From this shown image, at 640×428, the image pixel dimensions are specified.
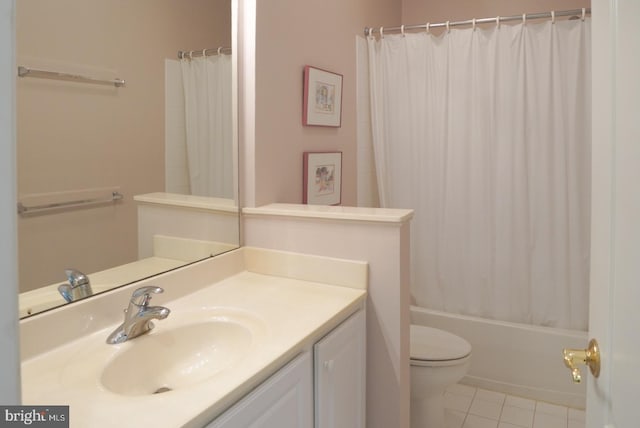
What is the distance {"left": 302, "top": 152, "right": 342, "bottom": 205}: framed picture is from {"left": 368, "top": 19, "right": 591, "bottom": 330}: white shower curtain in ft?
1.34

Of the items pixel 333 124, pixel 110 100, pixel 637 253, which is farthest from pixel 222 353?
pixel 333 124

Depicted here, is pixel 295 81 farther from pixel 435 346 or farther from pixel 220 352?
pixel 435 346

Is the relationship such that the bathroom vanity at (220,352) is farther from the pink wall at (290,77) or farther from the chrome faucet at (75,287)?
the pink wall at (290,77)

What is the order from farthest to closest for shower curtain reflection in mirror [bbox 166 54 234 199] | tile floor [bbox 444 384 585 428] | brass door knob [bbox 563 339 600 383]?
tile floor [bbox 444 384 585 428], shower curtain reflection in mirror [bbox 166 54 234 199], brass door knob [bbox 563 339 600 383]

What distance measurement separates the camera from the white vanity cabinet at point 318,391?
1.03 m

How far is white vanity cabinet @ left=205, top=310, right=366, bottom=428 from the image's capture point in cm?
103

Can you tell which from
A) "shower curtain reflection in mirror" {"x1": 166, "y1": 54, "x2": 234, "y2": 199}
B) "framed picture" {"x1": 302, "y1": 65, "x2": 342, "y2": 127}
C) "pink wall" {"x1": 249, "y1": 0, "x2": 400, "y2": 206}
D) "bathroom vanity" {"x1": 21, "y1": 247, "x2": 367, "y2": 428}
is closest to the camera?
"bathroom vanity" {"x1": 21, "y1": 247, "x2": 367, "y2": 428}

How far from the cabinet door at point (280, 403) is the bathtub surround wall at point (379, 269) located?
47 centimetres

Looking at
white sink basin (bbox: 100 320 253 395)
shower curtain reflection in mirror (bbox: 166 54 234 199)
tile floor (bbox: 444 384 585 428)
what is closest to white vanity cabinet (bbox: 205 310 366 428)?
white sink basin (bbox: 100 320 253 395)

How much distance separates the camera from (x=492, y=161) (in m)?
2.59

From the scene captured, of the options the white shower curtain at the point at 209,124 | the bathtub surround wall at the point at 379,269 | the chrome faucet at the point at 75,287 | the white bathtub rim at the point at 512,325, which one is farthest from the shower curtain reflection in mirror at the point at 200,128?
the white bathtub rim at the point at 512,325

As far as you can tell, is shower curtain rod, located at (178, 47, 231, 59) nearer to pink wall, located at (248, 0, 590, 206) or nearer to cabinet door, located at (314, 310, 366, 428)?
pink wall, located at (248, 0, 590, 206)

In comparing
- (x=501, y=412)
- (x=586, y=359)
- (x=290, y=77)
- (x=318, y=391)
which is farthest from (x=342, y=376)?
(x=501, y=412)

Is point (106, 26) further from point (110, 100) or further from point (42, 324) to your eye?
point (42, 324)
